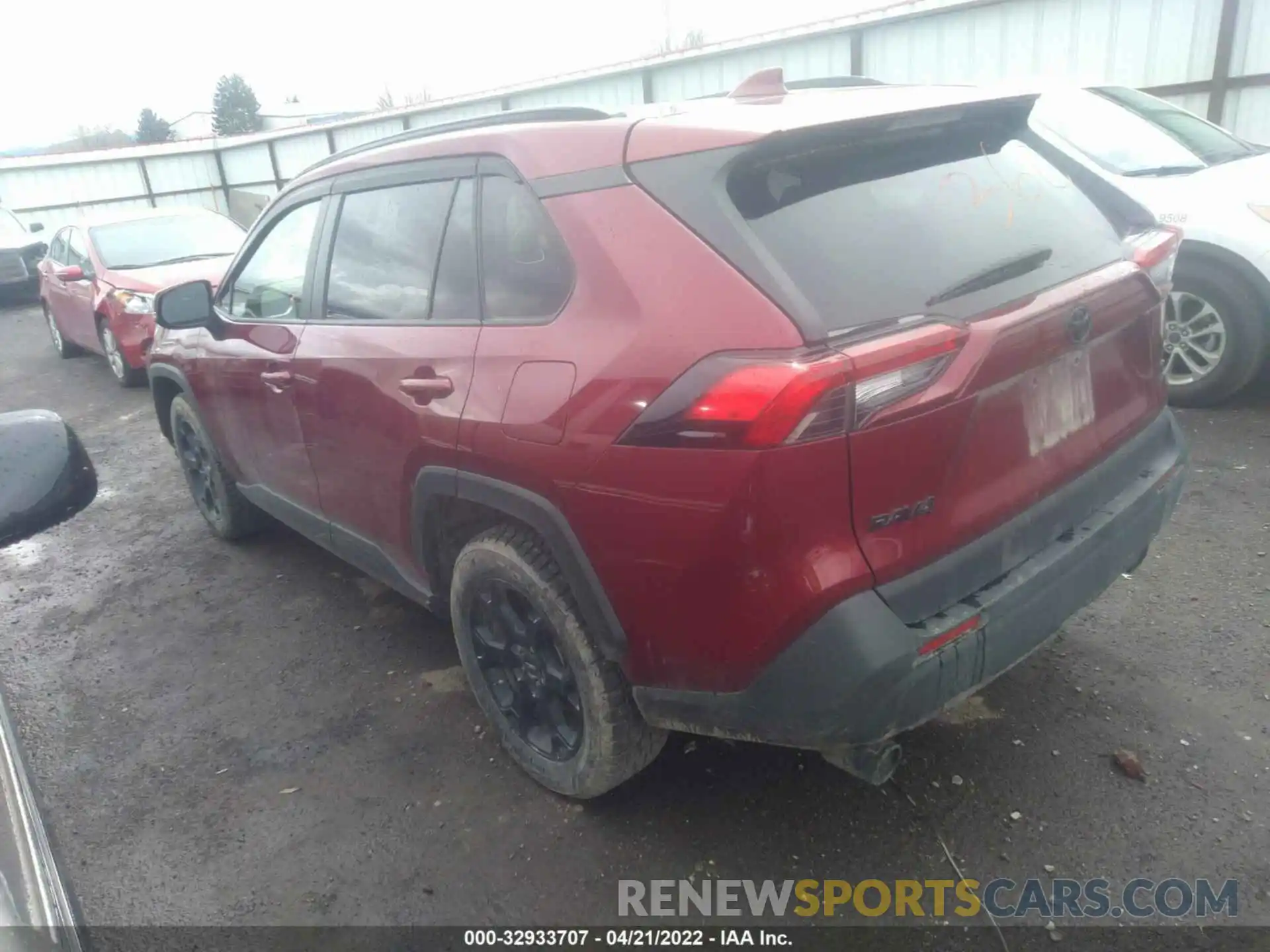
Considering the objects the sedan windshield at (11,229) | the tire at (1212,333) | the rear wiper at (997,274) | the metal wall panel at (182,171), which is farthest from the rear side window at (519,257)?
the metal wall panel at (182,171)

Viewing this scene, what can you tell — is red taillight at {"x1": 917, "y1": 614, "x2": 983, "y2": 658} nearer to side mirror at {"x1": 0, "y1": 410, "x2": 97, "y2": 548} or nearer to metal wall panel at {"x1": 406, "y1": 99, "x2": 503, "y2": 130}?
side mirror at {"x1": 0, "y1": 410, "x2": 97, "y2": 548}

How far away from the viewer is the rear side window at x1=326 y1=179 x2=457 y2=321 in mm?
2746

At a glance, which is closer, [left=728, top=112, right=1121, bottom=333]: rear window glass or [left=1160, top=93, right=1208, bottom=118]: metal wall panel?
[left=728, top=112, right=1121, bottom=333]: rear window glass

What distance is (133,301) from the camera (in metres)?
7.84

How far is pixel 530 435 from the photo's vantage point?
7.28 feet

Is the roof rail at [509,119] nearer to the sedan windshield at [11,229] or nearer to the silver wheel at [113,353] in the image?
the silver wheel at [113,353]

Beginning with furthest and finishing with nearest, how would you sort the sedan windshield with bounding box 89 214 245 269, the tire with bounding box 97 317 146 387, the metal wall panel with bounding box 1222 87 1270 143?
the sedan windshield with bounding box 89 214 245 269 < the tire with bounding box 97 317 146 387 < the metal wall panel with bounding box 1222 87 1270 143

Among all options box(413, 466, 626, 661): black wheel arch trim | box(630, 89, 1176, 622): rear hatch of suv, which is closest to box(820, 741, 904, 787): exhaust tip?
box(630, 89, 1176, 622): rear hatch of suv

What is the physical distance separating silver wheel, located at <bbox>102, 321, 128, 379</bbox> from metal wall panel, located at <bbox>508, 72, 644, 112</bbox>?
5697 mm

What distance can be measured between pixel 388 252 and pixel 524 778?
1755mm

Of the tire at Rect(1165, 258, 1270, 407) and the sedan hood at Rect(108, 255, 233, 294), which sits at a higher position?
the sedan hood at Rect(108, 255, 233, 294)

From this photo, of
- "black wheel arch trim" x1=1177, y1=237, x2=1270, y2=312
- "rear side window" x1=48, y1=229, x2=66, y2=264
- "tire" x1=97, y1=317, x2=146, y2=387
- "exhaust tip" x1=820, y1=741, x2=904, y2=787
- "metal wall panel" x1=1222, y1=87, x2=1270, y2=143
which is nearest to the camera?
"exhaust tip" x1=820, y1=741, x2=904, y2=787

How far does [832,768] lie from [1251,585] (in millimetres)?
1938

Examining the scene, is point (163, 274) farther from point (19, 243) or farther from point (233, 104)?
point (233, 104)
